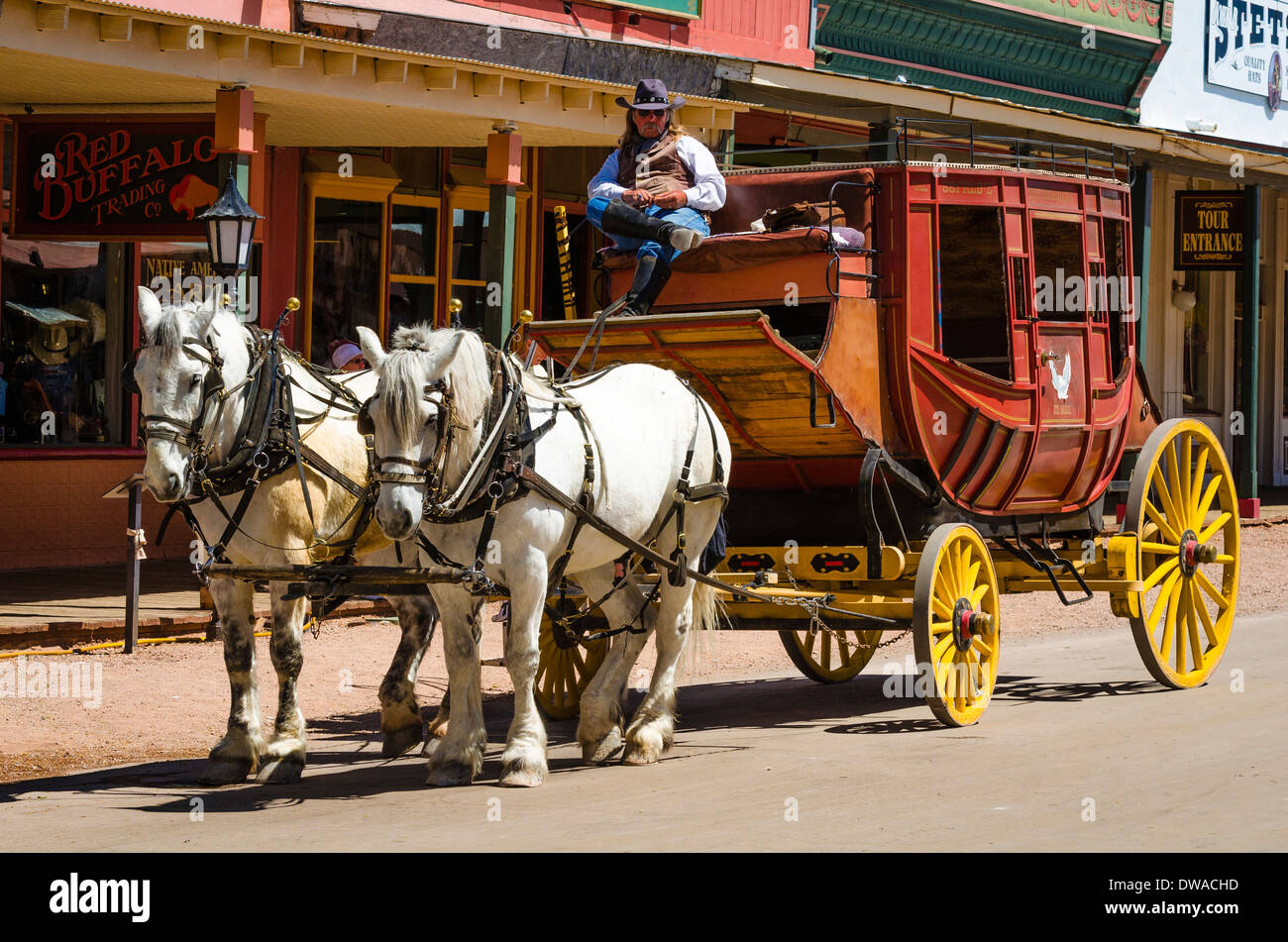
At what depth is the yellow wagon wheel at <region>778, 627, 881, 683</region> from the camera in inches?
424

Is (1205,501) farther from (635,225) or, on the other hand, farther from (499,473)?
(499,473)

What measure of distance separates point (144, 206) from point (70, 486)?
3086 millimetres

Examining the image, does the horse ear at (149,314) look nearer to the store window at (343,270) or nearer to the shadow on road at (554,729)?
the shadow on road at (554,729)

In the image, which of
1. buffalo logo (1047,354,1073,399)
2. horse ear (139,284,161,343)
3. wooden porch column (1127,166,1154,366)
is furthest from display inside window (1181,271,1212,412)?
horse ear (139,284,161,343)

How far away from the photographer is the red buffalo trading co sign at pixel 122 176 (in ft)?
41.5

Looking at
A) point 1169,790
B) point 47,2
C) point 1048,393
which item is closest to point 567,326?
point 1048,393

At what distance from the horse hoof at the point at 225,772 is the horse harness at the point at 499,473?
4.32 feet

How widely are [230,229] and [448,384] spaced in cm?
433

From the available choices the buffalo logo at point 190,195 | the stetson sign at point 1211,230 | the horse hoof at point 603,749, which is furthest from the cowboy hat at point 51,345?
the stetson sign at point 1211,230

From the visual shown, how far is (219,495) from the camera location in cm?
761

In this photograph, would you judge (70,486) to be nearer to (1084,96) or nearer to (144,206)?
(144,206)

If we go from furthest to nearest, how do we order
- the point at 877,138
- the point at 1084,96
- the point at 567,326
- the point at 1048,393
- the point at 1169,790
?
the point at 1084,96
the point at 877,138
the point at 1048,393
the point at 567,326
the point at 1169,790

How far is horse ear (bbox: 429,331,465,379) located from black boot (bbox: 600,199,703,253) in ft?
6.10

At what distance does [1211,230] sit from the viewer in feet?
73.4
